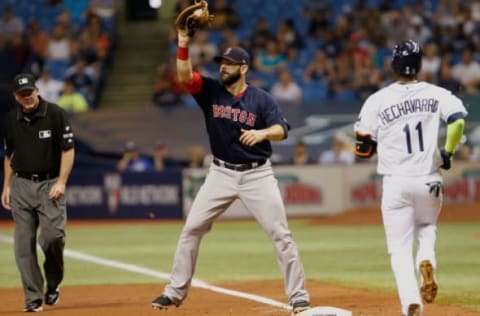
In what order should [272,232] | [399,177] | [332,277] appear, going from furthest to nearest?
[332,277] → [272,232] → [399,177]

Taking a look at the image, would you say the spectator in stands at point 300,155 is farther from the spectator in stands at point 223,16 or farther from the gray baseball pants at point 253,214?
the gray baseball pants at point 253,214

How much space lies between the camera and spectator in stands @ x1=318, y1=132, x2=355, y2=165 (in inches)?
981

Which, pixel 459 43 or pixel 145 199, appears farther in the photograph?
pixel 459 43

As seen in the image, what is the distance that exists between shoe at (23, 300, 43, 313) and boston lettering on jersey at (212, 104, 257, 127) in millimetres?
2420

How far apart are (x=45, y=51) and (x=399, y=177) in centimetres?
2070

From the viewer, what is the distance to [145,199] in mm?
24469

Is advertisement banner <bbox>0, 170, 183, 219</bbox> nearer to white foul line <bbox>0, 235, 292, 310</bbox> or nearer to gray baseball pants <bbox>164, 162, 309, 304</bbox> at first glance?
white foul line <bbox>0, 235, 292, 310</bbox>

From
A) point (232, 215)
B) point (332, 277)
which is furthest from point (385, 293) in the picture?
point (232, 215)

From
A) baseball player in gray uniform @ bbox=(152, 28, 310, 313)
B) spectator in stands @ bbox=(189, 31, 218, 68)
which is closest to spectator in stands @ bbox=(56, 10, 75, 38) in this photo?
spectator in stands @ bbox=(189, 31, 218, 68)

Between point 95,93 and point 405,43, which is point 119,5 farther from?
point 405,43

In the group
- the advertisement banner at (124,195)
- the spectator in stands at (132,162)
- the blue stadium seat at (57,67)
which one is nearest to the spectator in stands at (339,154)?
the advertisement banner at (124,195)

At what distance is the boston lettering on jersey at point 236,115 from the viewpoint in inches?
404

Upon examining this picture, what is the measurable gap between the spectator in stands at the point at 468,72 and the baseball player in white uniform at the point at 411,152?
18.0 metres

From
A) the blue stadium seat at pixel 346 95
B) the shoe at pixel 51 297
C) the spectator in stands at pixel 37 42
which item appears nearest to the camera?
the shoe at pixel 51 297
